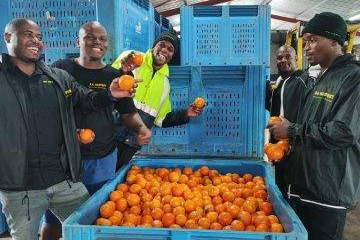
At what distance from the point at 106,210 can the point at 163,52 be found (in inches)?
58.9

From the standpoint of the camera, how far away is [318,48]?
7.63ft

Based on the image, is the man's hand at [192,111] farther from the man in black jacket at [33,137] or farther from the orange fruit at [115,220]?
the orange fruit at [115,220]

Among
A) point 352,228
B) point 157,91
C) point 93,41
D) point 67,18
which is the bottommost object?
point 352,228

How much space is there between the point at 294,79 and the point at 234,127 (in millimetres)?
683

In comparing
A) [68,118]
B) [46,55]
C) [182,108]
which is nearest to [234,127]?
[182,108]

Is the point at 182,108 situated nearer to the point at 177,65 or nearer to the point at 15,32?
the point at 177,65

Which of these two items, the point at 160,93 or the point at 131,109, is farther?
the point at 160,93

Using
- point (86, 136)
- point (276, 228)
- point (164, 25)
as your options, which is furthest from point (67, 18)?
point (276, 228)

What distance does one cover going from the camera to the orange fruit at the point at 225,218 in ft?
7.21

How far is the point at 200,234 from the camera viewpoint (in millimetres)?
1727

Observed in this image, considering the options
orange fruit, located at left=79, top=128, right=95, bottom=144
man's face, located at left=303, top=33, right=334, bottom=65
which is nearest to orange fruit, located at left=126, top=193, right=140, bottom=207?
orange fruit, located at left=79, top=128, right=95, bottom=144

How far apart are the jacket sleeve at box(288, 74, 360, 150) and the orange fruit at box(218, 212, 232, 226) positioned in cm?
67

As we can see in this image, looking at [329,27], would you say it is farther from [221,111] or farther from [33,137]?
[33,137]

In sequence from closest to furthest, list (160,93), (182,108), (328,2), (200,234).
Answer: (200,234)
(160,93)
(182,108)
(328,2)
